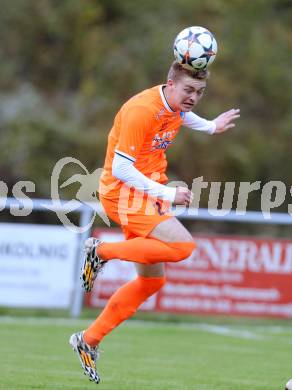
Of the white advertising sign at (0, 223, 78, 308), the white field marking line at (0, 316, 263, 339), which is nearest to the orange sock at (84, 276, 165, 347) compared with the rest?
the white field marking line at (0, 316, 263, 339)

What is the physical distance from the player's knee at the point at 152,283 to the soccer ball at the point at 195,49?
1.49 metres

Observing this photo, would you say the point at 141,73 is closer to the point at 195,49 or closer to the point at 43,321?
the point at 43,321

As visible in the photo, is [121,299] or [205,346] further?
[205,346]

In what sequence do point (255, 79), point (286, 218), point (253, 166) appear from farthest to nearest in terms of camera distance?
point (255, 79) → point (253, 166) → point (286, 218)

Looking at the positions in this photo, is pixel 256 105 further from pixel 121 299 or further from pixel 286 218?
pixel 121 299

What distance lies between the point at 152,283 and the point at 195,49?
1.65 m

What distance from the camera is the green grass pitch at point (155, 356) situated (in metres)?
6.78

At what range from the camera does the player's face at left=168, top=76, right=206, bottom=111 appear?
6320 mm

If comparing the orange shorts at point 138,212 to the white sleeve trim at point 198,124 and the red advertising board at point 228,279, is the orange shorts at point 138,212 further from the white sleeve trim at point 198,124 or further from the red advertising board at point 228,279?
the red advertising board at point 228,279

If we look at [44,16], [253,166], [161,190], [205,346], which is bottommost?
[205,346]

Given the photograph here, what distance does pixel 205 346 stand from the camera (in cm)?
979

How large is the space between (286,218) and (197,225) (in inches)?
353

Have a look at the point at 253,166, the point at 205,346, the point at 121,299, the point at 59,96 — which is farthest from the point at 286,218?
the point at 59,96

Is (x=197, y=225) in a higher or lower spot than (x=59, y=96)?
lower
